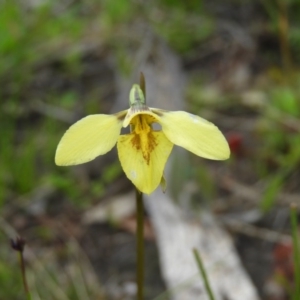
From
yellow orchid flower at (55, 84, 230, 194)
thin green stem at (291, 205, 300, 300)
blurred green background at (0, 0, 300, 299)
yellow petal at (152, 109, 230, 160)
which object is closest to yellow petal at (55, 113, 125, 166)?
yellow orchid flower at (55, 84, 230, 194)

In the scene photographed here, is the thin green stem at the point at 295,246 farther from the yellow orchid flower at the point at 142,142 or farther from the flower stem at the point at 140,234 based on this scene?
the flower stem at the point at 140,234

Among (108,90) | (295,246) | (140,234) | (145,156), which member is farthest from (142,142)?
(108,90)

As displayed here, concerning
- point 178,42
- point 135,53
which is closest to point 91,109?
point 135,53

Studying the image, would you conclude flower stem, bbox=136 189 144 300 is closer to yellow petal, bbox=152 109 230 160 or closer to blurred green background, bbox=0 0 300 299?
yellow petal, bbox=152 109 230 160

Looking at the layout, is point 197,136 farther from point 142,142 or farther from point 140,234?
point 140,234

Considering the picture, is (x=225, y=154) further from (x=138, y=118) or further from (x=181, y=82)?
(x=181, y=82)
